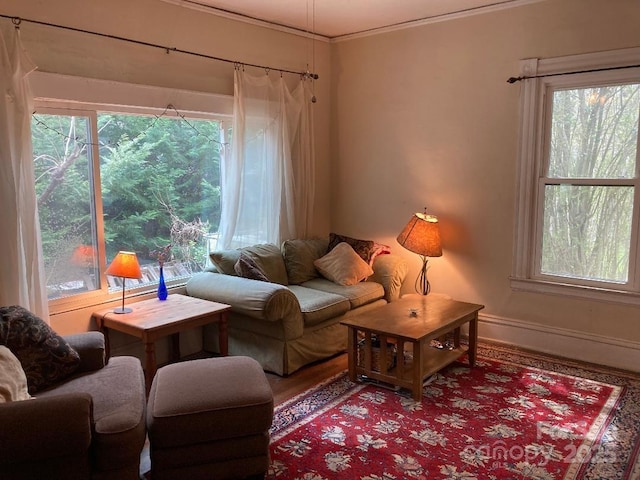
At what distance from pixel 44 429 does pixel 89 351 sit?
0.78m

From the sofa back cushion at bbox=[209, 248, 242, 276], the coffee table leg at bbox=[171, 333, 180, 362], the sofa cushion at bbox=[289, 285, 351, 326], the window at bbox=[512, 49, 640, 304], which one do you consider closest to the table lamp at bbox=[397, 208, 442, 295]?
the window at bbox=[512, 49, 640, 304]

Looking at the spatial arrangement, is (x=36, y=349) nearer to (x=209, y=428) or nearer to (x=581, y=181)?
(x=209, y=428)

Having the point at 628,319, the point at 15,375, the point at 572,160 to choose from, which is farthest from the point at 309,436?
the point at 572,160

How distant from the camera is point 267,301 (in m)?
3.49

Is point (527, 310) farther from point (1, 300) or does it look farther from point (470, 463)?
point (1, 300)

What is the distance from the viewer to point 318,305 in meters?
3.83

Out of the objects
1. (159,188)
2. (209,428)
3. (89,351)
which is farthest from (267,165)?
(209,428)

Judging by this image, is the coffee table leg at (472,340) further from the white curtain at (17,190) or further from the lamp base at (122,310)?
the white curtain at (17,190)

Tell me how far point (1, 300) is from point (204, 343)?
1574 mm

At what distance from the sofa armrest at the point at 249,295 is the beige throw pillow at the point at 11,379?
1.48 m

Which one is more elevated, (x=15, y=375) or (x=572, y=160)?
(x=572, y=160)

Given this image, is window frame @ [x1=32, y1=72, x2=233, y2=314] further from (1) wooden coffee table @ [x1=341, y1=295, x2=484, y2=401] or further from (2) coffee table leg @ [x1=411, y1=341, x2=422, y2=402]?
(2) coffee table leg @ [x1=411, y1=341, x2=422, y2=402]

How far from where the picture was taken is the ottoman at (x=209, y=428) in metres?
2.25

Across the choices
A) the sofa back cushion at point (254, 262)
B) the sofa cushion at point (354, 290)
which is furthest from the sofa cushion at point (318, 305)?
the sofa back cushion at point (254, 262)
